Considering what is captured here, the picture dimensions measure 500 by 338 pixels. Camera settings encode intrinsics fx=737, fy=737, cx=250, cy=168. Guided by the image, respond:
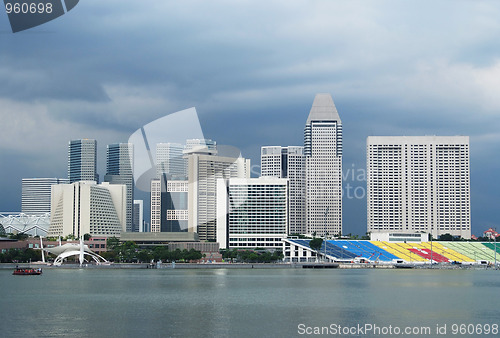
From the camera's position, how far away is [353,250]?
158 m

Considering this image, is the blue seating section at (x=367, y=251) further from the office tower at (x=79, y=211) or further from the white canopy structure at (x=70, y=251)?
the office tower at (x=79, y=211)

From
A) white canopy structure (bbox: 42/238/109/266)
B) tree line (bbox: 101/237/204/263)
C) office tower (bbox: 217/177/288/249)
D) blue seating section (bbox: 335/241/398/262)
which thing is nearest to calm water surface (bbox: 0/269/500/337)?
white canopy structure (bbox: 42/238/109/266)

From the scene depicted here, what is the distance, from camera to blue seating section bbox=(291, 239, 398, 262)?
509ft

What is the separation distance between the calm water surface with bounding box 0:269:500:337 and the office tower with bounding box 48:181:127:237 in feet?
329

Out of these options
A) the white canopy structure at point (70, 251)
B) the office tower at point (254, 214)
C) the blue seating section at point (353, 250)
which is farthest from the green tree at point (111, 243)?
the blue seating section at point (353, 250)

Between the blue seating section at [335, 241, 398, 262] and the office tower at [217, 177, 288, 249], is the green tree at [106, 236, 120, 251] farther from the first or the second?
the blue seating section at [335, 241, 398, 262]

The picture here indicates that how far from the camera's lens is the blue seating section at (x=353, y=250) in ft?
509

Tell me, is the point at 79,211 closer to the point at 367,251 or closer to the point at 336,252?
the point at 336,252

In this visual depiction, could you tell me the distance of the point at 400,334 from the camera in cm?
3775

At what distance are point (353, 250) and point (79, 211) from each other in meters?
65.0

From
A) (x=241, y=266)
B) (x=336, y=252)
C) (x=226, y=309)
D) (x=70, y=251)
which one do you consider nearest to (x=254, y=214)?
(x=336, y=252)

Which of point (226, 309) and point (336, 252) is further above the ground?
point (226, 309)

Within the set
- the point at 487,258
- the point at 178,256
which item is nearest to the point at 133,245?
the point at 178,256

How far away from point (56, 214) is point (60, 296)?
120 meters
